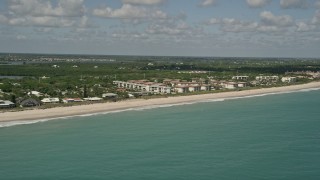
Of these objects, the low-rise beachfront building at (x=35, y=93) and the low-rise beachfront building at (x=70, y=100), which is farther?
the low-rise beachfront building at (x=35, y=93)

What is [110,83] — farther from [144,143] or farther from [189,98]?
[144,143]

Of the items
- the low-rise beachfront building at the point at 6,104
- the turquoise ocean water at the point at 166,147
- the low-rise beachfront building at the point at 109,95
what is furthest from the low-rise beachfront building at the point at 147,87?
the low-rise beachfront building at the point at 6,104

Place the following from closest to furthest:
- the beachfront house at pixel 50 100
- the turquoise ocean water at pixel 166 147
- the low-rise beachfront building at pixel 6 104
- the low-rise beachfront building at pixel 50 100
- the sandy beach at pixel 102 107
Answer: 1. the turquoise ocean water at pixel 166 147
2. the sandy beach at pixel 102 107
3. the low-rise beachfront building at pixel 6 104
4. the beachfront house at pixel 50 100
5. the low-rise beachfront building at pixel 50 100

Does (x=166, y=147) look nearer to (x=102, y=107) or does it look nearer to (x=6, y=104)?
(x=102, y=107)

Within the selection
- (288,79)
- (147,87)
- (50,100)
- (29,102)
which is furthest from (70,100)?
(288,79)

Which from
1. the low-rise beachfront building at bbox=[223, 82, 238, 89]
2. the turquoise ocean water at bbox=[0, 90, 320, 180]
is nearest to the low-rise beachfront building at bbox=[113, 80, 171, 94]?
the low-rise beachfront building at bbox=[223, 82, 238, 89]

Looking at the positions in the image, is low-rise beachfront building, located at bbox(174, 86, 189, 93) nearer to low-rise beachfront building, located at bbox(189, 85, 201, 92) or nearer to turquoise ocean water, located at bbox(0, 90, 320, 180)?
low-rise beachfront building, located at bbox(189, 85, 201, 92)

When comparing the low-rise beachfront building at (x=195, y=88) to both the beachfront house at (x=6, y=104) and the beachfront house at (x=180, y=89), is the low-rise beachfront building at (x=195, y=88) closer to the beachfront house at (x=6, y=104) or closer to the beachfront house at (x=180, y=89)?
the beachfront house at (x=180, y=89)

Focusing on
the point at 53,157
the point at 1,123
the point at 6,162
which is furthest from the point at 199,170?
the point at 1,123
